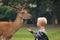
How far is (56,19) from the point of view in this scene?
4566 cm

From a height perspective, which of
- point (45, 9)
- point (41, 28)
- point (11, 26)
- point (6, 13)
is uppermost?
point (41, 28)

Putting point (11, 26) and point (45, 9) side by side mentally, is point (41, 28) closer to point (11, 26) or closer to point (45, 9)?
point (11, 26)

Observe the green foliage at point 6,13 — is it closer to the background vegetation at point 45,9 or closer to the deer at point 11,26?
the background vegetation at point 45,9

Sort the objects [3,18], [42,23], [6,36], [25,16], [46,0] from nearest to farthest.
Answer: [42,23] < [6,36] < [25,16] < [3,18] < [46,0]

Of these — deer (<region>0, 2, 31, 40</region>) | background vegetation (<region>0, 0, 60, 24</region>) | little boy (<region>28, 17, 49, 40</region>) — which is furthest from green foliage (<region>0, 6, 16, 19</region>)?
little boy (<region>28, 17, 49, 40</region>)

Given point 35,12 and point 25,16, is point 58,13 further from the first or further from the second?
point 25,16

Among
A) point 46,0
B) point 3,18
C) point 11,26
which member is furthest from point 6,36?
point 46,0

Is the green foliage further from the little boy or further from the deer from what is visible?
the little boy

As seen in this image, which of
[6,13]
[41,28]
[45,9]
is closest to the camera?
[41,28]

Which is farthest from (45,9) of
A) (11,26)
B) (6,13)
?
(11,26)

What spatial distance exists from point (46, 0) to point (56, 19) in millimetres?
3911

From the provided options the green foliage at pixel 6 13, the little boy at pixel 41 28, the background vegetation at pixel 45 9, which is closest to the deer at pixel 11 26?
the little boy at pixel 41 28

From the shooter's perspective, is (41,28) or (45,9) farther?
(45,9)

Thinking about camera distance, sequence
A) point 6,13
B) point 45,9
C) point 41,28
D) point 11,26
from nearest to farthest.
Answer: point 41,28 → point 11,26 → point 6,13 → point 45,9
